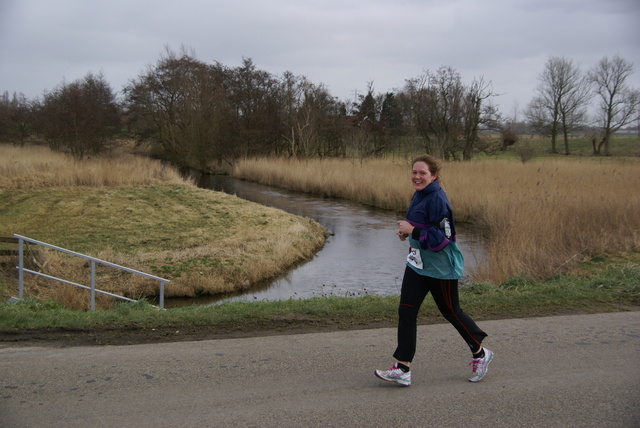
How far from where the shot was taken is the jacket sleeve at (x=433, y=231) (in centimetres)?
420

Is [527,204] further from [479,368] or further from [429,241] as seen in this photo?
[429,241]

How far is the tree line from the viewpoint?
39.3 meters

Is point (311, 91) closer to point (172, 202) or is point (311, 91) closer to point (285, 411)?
point (172, 202)

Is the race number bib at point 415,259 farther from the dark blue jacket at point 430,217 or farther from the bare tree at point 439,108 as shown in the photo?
the bare tree at point 439,108

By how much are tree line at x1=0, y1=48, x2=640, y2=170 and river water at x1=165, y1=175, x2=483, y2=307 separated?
39.1ft

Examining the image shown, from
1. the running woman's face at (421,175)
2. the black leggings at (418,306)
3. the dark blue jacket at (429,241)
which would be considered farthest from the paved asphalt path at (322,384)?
the running woman's face at (421,175)

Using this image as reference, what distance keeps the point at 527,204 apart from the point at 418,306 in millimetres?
11027

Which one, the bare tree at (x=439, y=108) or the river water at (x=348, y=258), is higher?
the bare tree at (x=439, y=108)

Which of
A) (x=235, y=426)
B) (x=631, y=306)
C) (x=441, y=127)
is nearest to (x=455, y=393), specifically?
(x=235, y=426)

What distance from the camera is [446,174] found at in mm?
26766

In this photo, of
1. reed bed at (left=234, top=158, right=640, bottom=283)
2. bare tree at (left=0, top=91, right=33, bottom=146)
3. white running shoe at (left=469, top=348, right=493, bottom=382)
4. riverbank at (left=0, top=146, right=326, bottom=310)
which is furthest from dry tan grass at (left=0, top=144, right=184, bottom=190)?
white running shoe at (left=469, top=348, right=493, bottom=382)

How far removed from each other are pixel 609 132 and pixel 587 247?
37883mm

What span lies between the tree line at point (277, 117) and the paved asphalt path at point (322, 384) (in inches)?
1192

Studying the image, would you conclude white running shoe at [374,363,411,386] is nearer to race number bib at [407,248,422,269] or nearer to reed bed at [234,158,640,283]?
race number bib at [407,248,422,269]
